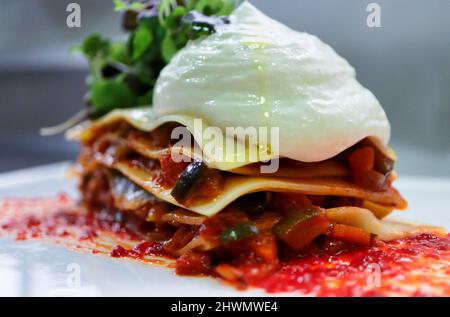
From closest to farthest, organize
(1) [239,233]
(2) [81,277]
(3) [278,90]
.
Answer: (2) [81,277] → (1) [239,233] → (3) [278,90]

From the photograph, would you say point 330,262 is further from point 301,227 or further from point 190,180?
point 190,180

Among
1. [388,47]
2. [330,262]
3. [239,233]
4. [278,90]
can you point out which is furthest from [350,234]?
[388,47]

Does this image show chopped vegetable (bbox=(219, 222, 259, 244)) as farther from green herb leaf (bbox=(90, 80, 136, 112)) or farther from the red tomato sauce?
green herb leaf (bbox=(90, 80, 136, 112))

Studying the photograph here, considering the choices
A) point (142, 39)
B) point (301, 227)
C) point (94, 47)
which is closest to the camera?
point (301, 227)

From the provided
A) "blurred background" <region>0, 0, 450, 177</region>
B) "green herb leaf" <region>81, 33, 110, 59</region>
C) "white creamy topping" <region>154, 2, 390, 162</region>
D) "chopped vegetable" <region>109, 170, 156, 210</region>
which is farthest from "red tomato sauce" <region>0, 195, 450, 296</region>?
"blurred background" <region>0, 0, 450, 177</region>
